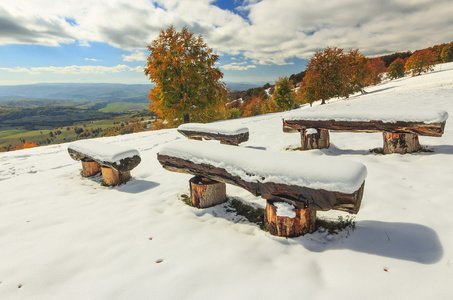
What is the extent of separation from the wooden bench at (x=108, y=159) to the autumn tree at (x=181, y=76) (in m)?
11.0

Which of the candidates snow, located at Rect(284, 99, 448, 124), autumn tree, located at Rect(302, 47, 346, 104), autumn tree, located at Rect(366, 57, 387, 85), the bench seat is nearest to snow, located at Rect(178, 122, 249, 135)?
snow, located at Rect(284, 99, 448, 124)

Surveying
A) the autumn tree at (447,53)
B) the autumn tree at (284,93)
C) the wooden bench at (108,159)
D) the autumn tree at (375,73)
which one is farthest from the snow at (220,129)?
the autumn tree at (447,53)

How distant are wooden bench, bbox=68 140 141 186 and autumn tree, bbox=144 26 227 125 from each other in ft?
36.2

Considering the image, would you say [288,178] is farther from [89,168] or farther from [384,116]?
[89,168]

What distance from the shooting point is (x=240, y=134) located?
632cm

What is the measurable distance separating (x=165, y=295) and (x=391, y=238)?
236cm

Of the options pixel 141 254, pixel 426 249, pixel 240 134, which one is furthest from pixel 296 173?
pixel 240 134

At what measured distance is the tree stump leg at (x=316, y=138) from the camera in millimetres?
5771

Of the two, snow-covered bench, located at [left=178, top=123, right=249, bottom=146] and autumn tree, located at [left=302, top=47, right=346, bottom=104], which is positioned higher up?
autumn tree, located at [left=302, top=47, right=346, bottom=104]

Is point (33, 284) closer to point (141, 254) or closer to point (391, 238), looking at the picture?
point (141, 254)

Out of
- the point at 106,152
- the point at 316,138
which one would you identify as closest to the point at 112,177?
the point at 106,152

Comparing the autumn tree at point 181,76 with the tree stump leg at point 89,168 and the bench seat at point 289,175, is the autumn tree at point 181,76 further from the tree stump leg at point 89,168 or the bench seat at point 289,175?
the bench seat at point 289,175

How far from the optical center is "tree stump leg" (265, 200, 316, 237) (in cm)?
247

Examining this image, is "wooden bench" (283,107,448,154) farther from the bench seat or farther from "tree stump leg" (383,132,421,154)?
the bench seat
